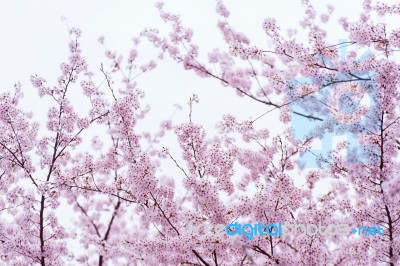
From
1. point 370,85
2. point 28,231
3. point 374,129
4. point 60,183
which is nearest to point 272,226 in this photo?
point 374,129

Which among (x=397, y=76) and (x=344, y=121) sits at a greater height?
(x=344, y=121)

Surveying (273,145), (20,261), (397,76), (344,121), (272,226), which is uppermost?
(273,145)

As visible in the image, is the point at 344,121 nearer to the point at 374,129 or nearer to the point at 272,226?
the point at 374,129

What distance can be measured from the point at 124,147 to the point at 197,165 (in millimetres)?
1021

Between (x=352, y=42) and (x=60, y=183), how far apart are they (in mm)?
4440

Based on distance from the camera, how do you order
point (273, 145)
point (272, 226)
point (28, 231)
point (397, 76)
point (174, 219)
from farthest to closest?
point (273, 145), point (28, 231), point (174, 219), point (272, 226), point (397, 76)

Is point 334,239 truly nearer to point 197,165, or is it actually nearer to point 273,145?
point 197,165

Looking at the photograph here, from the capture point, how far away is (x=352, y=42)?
228 inches

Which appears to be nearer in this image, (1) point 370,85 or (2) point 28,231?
(1) point 370,85

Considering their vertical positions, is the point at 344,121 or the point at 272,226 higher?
the point at 344,121

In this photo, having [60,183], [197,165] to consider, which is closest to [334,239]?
[197,165]

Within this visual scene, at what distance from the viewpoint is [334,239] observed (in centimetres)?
620

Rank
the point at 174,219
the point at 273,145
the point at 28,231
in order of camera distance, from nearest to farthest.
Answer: the point at 174,219
the point at 28,231
the point at 273,145

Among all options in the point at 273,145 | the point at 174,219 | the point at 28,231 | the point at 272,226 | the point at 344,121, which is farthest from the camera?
the point at 273,145
